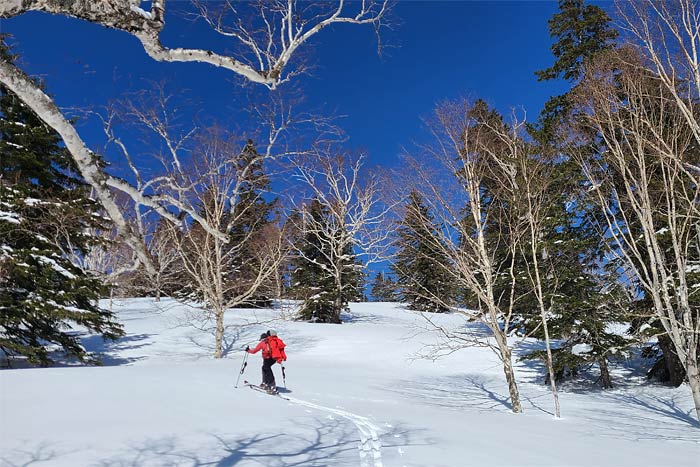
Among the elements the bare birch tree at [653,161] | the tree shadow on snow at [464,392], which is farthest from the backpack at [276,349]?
the bare birch tree at [653,161]

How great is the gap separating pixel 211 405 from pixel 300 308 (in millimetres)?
16996

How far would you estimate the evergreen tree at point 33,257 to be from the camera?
36.3 feet

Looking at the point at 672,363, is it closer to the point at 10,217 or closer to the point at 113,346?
the point at 113,346

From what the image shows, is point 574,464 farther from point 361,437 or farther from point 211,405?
point 211,405

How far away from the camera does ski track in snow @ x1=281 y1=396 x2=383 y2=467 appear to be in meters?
4.66

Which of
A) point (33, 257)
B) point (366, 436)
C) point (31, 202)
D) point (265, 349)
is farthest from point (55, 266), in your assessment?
point (366, 436)

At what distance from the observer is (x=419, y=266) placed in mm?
31516

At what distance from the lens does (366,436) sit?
5.83 metres

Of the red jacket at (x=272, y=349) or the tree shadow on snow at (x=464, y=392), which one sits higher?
the red jacket at (x=272, y=349)

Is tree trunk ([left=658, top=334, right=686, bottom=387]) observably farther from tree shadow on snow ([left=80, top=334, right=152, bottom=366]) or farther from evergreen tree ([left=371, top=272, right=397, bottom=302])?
tree shadow on snow ([left=80, top=334, right=152, bottom=366])

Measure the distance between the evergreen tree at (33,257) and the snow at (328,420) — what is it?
8.63 feet

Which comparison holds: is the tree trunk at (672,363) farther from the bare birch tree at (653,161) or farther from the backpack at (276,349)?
the backpack at (276,349)

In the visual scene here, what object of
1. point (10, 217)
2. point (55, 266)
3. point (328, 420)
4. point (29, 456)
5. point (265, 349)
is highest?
point (10, 217)

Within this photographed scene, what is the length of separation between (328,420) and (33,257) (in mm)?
10153
